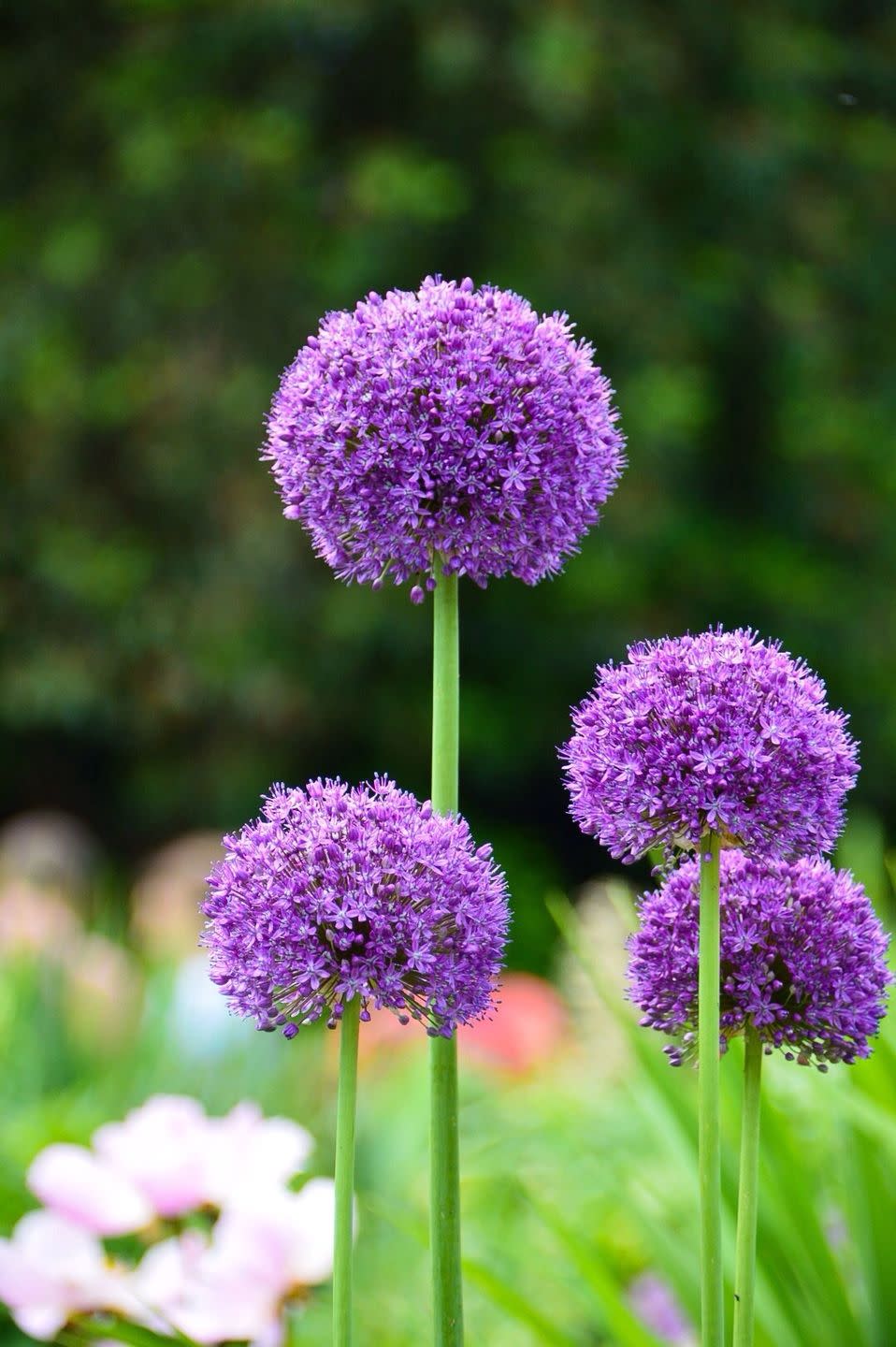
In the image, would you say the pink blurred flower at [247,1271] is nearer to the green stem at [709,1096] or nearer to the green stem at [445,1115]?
the green stem at [445,1115]

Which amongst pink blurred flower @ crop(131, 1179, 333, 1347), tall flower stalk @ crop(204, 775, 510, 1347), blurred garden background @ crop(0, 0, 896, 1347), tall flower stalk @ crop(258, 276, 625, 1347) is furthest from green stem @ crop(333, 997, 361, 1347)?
blurred garden background @ crop(0, 0, 896, 1347)

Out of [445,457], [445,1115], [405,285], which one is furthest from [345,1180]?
[405,285]

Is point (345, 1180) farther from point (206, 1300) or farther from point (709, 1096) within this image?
point (206, 1300)

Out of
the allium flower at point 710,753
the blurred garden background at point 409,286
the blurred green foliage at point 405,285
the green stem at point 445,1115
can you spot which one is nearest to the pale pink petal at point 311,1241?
the green stem at point 445,1115

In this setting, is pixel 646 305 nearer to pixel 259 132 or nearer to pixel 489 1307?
pixel 259 132

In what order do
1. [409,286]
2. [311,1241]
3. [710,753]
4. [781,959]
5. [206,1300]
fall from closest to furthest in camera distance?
[710,753]
[781,959]
[206,1300]
[311,1241]
[409,286]

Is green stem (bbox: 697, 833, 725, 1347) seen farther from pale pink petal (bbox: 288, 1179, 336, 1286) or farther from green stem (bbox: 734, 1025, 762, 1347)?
pale pink petal (bbox: 288, 1179, 336, 1286)
